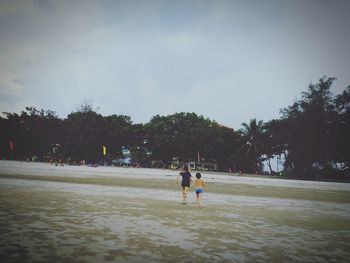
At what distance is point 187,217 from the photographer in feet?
34.2

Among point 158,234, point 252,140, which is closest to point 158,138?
point 252,140

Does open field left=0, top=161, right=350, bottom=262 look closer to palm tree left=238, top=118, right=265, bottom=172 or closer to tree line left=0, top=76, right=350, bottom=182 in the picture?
tree line left=0, top=76, right=350, bottom=182

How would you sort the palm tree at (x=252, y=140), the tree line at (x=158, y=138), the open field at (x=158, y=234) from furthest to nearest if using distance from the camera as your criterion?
the palm tree at (x=252, y=140), the tree line at (x=158, y=138), the open field at (x=158, y=234)

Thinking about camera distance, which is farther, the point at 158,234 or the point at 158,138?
the point at 158,138

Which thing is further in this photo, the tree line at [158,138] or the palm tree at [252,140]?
the palm tree at [252,140]

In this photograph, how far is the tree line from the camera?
2756 inches

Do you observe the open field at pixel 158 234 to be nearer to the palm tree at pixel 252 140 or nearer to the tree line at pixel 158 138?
the tree line at pixel 158 138

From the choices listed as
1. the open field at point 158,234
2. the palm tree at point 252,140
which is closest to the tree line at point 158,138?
the palm tree at point 252,140

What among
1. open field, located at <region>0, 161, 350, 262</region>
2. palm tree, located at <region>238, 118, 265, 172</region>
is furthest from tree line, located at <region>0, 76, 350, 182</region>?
open field, located at <region>0, 161, 350, 262</region>

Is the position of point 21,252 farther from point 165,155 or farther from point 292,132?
point 165,155

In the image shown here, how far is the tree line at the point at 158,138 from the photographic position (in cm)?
7000

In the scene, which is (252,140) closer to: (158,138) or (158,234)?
(158,138)

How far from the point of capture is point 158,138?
269 feet

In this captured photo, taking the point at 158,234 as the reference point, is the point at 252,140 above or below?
above
